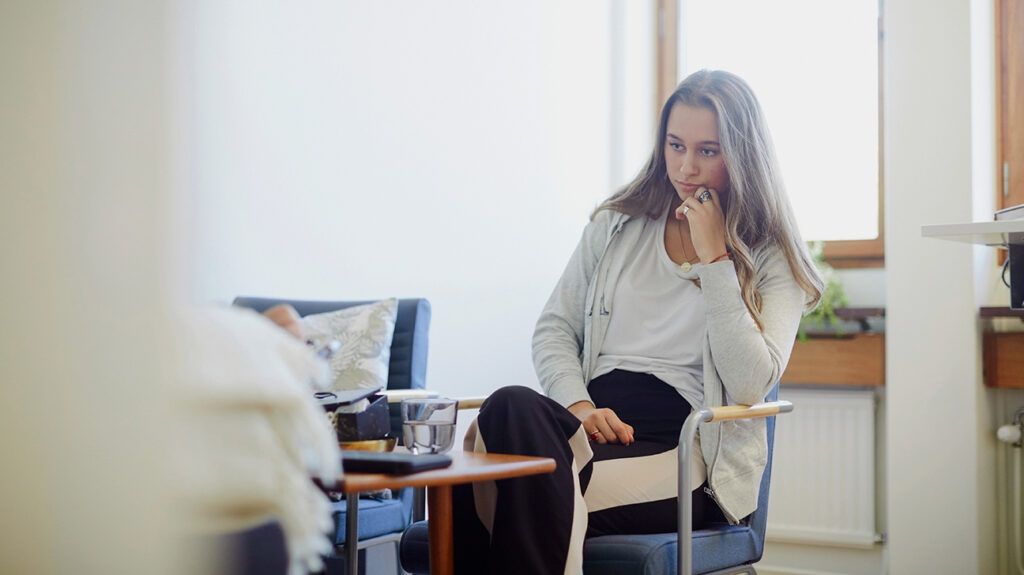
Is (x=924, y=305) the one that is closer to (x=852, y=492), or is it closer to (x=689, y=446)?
(x=852, y=492)

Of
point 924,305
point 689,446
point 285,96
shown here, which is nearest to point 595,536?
point 689,446

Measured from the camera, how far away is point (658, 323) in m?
2.02

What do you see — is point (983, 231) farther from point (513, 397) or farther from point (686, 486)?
point (513, 397)

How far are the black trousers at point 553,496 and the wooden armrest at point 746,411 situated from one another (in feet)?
0.49

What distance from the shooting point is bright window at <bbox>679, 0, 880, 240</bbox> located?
3.57m

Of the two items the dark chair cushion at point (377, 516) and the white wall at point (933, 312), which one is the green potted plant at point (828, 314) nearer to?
the white wall at point (933, 312)

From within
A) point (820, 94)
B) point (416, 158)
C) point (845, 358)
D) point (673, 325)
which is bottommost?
point (845, 358)

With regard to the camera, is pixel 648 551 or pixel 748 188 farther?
pixel 748 188

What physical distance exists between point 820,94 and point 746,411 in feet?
7.15

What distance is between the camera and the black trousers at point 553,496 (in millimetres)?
1473

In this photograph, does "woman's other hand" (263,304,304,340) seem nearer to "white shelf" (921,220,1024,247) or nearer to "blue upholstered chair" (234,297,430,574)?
"blue upholstered chair" (234,297,430,574)

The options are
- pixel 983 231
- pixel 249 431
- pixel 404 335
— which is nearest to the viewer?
pixel 249 431

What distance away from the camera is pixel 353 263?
9.01 feet

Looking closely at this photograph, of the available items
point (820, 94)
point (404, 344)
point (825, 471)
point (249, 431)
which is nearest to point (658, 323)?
point (404, 344)
